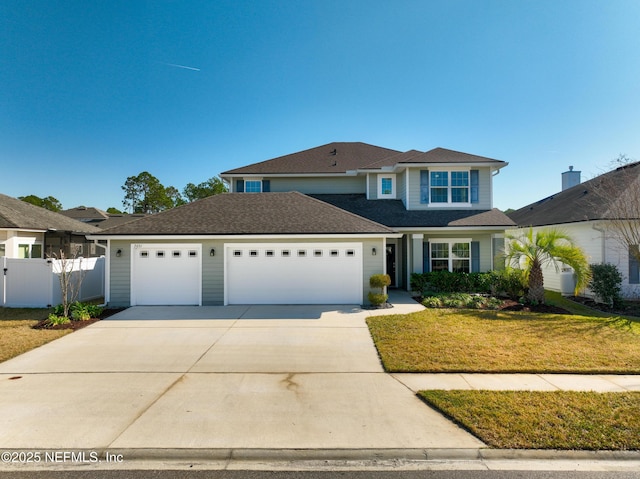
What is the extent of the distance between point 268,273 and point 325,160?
1012 centimetres

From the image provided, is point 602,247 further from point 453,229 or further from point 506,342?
point 506,342

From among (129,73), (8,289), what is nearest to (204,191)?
(129,73)

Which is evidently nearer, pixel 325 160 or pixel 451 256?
pixel 451 256

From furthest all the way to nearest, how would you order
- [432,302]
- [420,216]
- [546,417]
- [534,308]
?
[420,216] < [432,302] < [534,308] < [546,417]

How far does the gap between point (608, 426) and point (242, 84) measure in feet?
54.8

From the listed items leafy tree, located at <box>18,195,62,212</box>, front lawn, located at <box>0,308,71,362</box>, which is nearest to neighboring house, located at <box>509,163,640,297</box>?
front lawn, located at <box>0,308,71,362</box>

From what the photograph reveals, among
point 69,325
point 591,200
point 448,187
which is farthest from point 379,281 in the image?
point 591,200

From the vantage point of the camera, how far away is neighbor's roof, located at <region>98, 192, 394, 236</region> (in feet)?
36.8

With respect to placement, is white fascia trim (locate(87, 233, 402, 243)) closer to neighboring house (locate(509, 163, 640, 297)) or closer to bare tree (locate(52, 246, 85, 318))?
bare tree (locate(52, 246, 85, 318))

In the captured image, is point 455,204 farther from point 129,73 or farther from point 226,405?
point 129,73

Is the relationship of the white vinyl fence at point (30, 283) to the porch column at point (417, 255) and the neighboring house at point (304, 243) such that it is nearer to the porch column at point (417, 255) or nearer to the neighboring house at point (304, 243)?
the neighboring house at point (304, 243)

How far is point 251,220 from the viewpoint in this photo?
1205cm

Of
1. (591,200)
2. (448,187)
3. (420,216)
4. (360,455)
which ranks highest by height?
(448,187)

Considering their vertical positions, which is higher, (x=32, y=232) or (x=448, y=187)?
(x=448, y=187)
